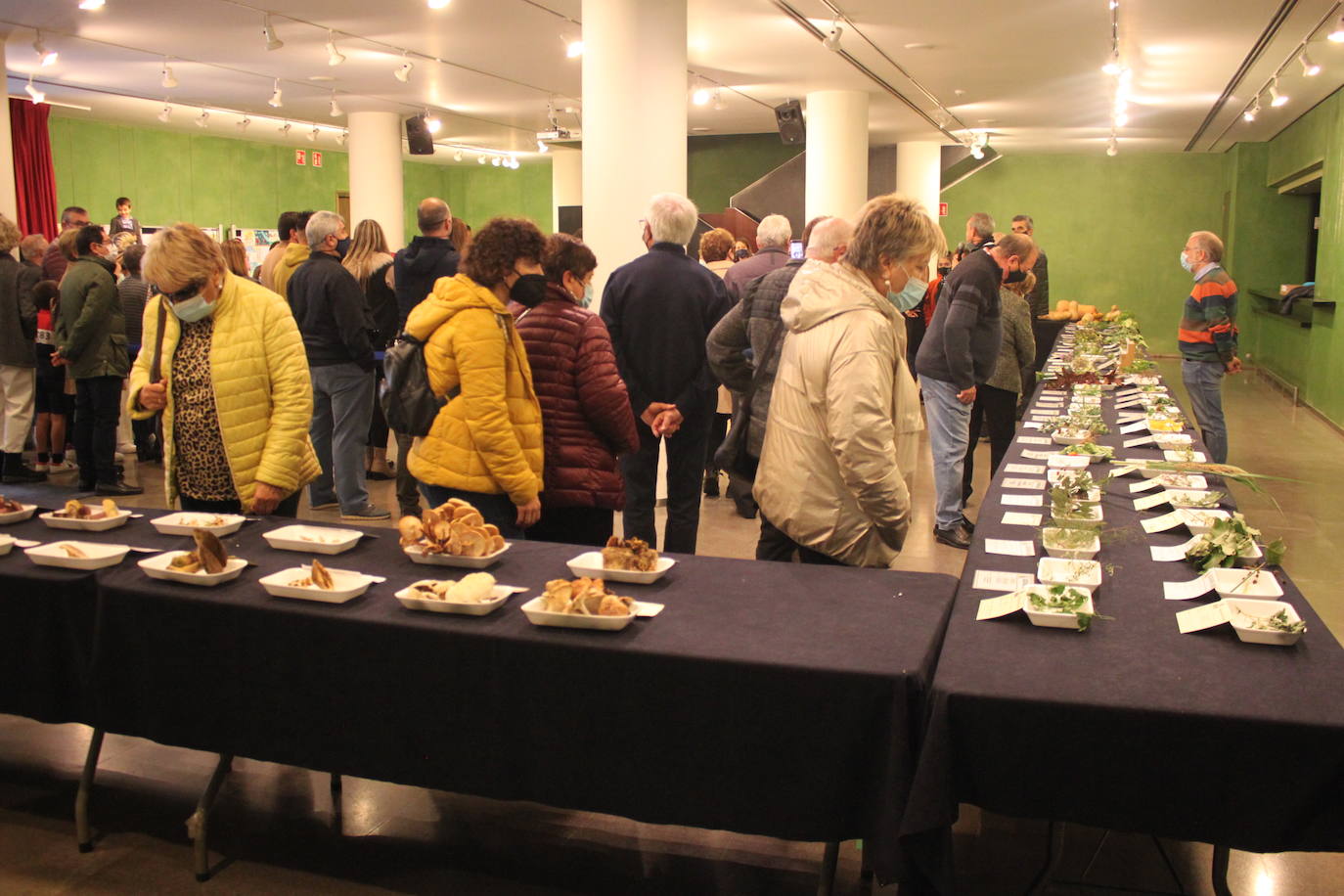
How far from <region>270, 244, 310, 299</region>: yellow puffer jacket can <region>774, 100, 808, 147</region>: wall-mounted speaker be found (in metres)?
7.19

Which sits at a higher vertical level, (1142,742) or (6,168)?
(6,168)

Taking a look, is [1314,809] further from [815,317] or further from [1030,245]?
[1030,245]

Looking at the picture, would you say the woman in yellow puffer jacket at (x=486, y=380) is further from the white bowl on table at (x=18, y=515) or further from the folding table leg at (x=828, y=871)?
the folding table leg at (x=828, y=871)

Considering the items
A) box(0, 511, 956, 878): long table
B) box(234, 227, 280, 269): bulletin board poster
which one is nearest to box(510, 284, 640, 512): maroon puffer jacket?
box(0, 511, 956, 878): long table

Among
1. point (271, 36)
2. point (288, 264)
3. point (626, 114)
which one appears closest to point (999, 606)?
point (626, 114)

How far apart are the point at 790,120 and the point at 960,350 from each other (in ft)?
25.1

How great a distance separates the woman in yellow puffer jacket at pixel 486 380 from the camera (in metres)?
2.97

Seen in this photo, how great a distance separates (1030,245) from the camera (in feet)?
18.1

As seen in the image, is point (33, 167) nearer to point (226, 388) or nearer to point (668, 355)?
point (668, 355)

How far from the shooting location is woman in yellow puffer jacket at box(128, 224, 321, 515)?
10.3 feet

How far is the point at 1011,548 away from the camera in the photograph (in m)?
2.81

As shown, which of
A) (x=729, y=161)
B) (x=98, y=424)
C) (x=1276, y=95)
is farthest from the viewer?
(x=729, y=161)

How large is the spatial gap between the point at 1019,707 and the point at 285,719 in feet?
4.79

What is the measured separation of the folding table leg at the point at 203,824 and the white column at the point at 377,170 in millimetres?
11128
